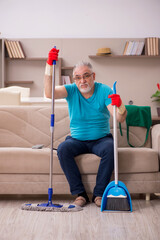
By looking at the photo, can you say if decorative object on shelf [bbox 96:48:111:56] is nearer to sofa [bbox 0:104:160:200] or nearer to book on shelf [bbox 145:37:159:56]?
book on shelf [bbox 145:37:159:56]

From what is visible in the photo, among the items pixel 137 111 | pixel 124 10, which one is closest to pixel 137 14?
pixel 124 10

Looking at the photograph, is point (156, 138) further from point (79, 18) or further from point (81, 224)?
point (79, 18)

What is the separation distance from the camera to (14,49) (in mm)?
6375

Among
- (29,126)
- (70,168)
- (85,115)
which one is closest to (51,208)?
(70,168)

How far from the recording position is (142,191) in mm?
2705

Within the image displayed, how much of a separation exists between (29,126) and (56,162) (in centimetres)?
62

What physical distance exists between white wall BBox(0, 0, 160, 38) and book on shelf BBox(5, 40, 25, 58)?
252 mm

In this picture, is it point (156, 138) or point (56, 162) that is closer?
point (56, 162)

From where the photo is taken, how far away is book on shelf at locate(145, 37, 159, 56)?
629cm

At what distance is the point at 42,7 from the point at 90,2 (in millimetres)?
892

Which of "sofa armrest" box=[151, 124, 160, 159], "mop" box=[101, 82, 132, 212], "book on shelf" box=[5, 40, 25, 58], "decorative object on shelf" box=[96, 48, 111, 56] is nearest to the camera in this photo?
"mop" box=[101, 82, 132, 212]

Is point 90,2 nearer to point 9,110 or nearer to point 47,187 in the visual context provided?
point 9,110

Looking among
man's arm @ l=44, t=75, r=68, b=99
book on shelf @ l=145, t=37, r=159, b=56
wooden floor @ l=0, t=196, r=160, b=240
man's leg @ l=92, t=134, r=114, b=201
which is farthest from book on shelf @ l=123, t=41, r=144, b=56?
wooden floor @ l=0, t=196, r=160, b=240

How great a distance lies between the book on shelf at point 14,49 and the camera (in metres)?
6.36
